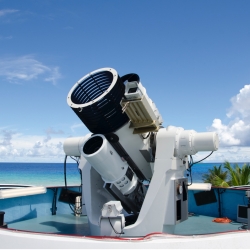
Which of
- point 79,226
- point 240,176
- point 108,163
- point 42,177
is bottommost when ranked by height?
point 42,177

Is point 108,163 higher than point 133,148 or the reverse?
the reverse

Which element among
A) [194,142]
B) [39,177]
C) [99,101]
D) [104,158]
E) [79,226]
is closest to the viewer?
[99,101]

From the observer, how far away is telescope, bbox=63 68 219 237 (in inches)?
241

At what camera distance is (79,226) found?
25.3 feet

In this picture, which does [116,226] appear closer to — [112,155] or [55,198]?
[112,155]

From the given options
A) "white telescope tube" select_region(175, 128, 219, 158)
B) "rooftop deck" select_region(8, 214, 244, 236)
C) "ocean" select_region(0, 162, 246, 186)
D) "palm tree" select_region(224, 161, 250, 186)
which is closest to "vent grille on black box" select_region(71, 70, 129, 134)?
"white telescope tube" select_region(175, 128, 219, 158)

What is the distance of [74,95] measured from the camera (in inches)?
246

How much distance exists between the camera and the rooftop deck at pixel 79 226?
7.13 metres

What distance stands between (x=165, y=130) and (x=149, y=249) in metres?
3.26

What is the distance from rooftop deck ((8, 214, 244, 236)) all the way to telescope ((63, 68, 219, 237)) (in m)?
0.69

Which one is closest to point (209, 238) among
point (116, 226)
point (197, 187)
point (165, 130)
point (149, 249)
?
point (149, 249)

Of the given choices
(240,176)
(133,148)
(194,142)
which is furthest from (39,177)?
(194,142)

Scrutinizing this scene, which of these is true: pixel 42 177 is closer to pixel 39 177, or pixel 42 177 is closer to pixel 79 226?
pixel 39 177

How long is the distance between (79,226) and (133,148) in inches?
91.0
